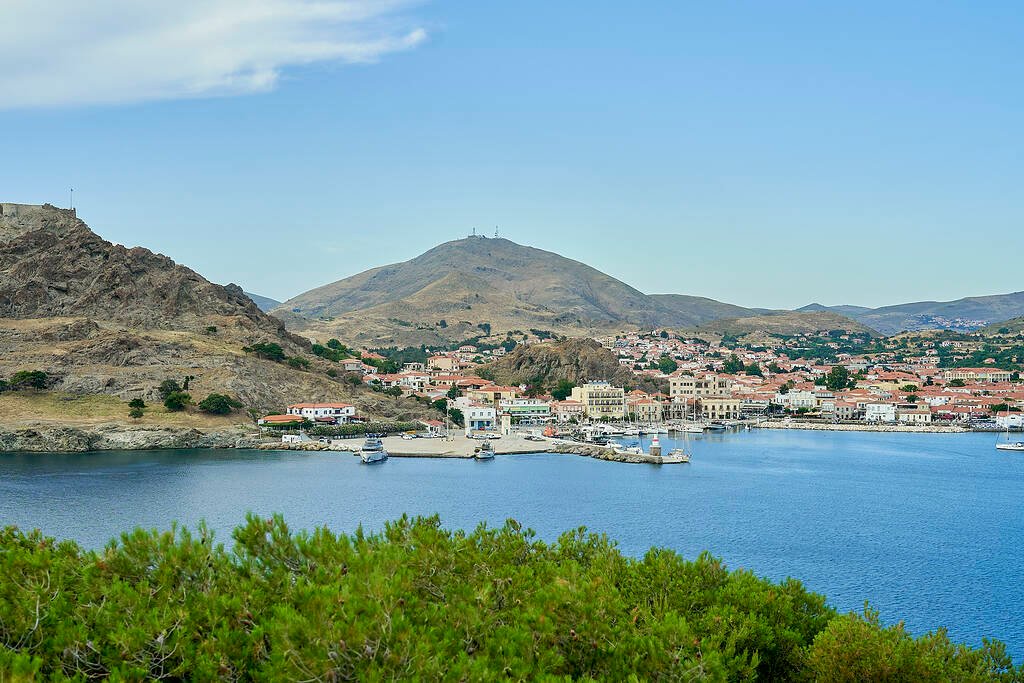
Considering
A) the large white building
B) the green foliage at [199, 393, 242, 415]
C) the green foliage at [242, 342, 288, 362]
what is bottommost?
the large white building

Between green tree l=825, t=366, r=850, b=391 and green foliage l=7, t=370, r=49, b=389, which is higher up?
green foliage l=7, t=370, r=49, b=389

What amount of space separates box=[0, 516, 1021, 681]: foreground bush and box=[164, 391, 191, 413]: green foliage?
58.4m

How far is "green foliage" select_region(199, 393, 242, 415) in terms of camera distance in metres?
74.6

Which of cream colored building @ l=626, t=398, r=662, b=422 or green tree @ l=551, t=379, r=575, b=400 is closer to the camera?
cream colored building @ l=626, t=398, r=662, b=422

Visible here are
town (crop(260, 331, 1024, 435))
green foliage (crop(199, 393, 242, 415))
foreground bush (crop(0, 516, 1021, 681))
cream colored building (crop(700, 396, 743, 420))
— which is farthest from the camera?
cream colored building (crop(700, 396, 743, 420))

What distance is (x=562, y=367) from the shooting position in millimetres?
113000

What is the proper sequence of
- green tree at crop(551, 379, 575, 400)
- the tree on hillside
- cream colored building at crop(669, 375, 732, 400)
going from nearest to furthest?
green tree at crop(551, 379, 575, 400), cream colored building at crop(669, 375, 732, 400), the tree on hillside

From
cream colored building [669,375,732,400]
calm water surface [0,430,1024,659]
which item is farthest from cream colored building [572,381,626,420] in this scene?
calm water surface [0,430,1024,659]

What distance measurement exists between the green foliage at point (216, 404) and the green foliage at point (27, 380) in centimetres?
1235

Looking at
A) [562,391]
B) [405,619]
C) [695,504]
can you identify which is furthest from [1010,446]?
[405,619]

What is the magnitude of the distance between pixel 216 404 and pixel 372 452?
16.7 m

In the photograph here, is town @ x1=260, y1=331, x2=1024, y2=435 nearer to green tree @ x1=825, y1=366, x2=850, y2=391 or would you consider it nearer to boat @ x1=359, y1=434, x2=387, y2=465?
green tree @ x1=825, y1=366, x2=850, y2=391

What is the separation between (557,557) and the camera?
66.8 ft

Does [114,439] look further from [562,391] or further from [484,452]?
[562,391]
